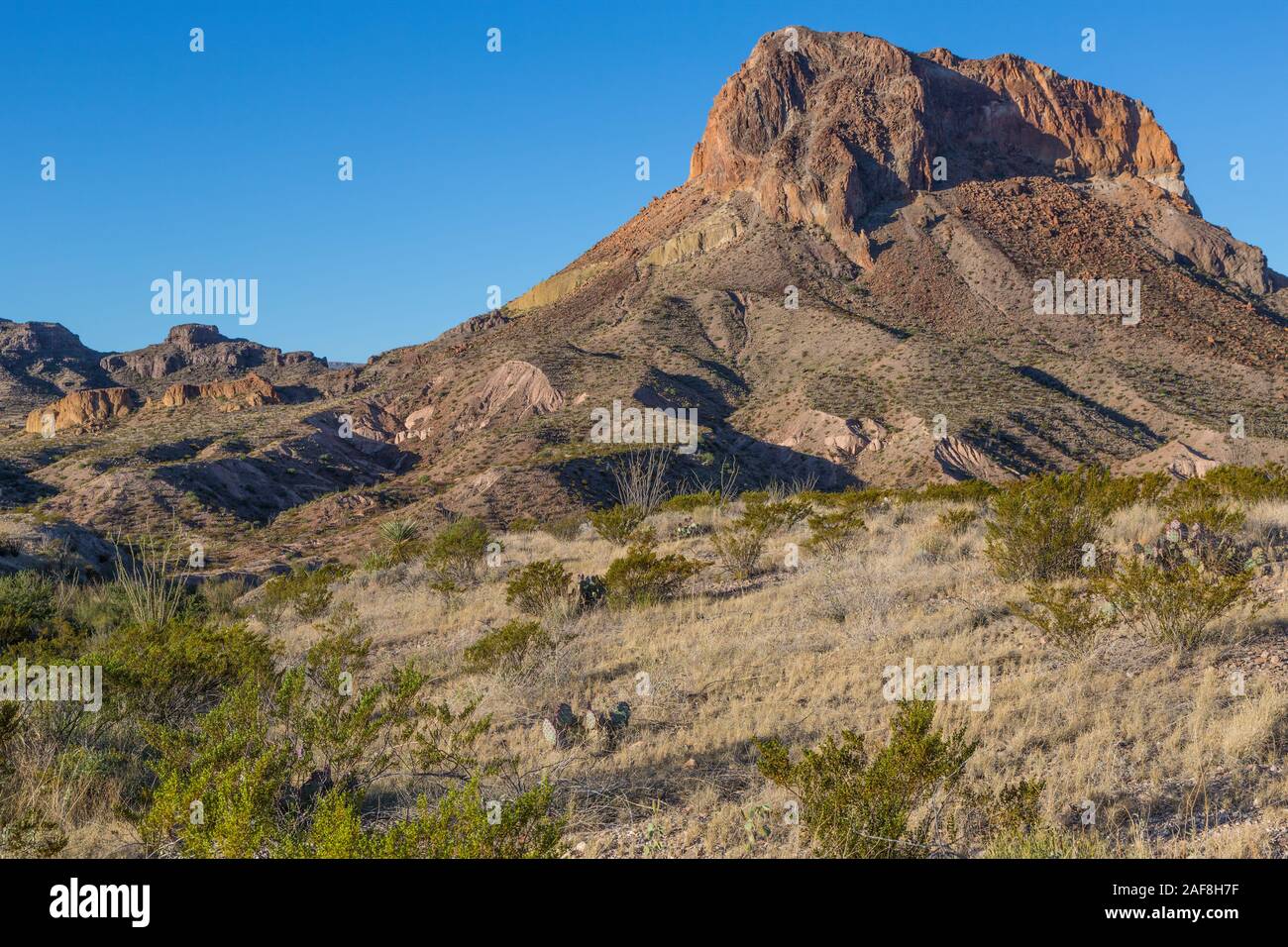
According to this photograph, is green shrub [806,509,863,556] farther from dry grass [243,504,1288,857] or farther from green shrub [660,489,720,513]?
green shrub [660,489,720,513]

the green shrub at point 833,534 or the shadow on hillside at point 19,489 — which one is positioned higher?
the shadow on hillside at point 19,489

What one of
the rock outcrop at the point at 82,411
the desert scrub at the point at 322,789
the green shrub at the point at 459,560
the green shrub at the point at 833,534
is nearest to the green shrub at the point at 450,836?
the desert scrub at the point at 322,789

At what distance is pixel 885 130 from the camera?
81188 millimetres

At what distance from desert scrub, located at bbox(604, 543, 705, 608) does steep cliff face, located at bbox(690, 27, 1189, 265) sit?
213 feet

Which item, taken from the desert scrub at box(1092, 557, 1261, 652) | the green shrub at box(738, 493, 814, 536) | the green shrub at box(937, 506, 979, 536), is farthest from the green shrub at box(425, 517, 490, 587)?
the desert scrub at box(1092, 557, 1261, 652)

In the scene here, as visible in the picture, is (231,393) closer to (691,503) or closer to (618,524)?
(691,503)

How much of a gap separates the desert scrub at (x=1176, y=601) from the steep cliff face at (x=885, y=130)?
67306 mm

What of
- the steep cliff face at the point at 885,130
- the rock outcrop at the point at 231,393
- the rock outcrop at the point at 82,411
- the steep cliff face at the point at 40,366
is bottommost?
the rock outcrop at the point at 82,411

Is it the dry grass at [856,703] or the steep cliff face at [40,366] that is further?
the steep cliff face at [40,366]

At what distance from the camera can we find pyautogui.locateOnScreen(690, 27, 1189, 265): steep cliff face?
7575cm

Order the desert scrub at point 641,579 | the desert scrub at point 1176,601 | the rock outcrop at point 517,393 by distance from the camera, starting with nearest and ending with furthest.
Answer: the desert scrub at point 1176,601
the desert scrub at point 641,579
the rock outcrop at point 517,393

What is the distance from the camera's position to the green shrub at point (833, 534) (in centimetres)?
1242

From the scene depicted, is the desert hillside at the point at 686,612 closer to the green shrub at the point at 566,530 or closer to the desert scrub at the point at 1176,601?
the desert scrub at the point at 1176,601

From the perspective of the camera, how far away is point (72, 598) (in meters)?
13.8
